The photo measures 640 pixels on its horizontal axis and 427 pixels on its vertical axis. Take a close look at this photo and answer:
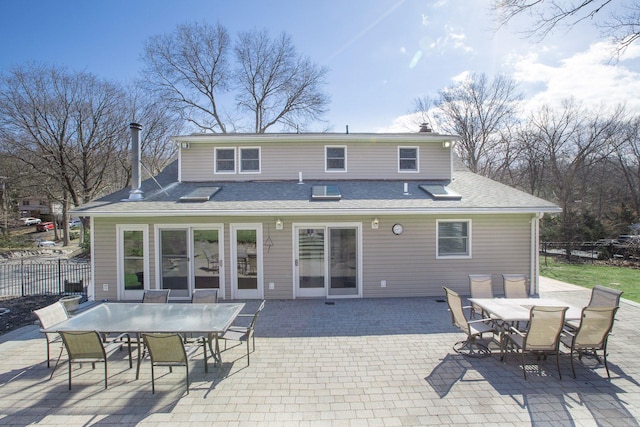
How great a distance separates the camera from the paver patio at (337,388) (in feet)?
12.6

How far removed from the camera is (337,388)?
4488 mm

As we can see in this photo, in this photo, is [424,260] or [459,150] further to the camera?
[459,150]

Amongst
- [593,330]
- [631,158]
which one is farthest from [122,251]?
[631,158]

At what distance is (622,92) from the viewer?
67.4 ft

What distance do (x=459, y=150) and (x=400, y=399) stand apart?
26.7 m

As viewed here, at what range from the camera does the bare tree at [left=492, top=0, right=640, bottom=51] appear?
220 inches

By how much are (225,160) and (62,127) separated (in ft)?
61.0

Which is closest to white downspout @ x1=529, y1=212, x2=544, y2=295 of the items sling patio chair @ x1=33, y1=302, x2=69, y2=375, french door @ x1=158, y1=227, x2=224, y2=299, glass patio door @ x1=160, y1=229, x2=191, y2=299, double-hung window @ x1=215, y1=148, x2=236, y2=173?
french door @ x1=158, y1=227, x2=224, y2=299

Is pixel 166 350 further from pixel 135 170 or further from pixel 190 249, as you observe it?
pixel 135 170

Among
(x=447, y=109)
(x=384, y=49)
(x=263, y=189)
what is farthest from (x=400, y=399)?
(x=447, y=109)

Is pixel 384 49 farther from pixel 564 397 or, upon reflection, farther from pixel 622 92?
pixel 622 92

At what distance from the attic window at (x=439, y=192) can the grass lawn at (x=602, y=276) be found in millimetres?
5639

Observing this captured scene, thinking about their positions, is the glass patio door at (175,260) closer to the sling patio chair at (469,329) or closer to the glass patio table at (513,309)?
the sling patio chair at (469,329)

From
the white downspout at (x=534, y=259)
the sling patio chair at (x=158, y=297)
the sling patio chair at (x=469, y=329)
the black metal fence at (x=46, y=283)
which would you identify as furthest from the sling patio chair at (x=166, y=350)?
the white downspout at (x=534, y=259)
